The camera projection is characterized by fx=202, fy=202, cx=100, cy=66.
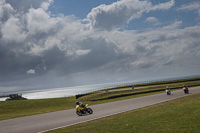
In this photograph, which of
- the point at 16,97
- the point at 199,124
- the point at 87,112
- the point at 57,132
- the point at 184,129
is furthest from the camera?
the point at 16,97

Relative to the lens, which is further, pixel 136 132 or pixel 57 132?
pixel 57 132

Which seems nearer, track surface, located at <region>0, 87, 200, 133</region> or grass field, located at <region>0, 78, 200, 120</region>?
track surface, located at <region>0, 87, 200, 133</region>

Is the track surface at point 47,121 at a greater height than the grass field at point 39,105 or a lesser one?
greater

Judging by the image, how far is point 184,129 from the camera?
8156 millimetres

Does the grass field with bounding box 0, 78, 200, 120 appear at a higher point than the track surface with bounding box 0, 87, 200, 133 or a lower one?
lower

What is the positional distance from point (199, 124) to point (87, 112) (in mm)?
9993

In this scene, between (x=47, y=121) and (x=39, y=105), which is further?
(x=39, y=105)

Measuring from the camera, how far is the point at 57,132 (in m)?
10.2

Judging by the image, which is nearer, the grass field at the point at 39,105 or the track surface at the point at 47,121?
the track surface at the point at 47,121

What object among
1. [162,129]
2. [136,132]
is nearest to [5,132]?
[136,132]

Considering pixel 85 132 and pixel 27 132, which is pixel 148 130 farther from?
pixel 27 132

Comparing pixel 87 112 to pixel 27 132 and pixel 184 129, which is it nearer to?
pixel 27 132

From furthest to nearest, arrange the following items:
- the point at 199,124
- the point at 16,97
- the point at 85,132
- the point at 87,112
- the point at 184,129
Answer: the point at 16,97
the point at 87,112
the point at 85,132
the point at 199,124
the point at 184,129

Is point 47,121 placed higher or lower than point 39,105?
higher
